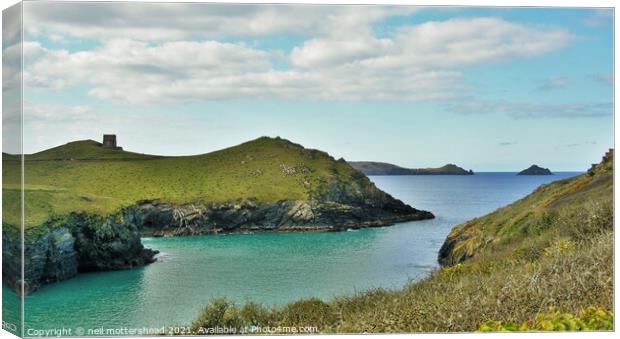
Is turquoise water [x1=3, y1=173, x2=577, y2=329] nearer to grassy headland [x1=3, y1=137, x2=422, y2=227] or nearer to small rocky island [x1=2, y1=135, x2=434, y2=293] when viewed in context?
small rocky island [x1=2, y1=135, x2=434, y2=293]

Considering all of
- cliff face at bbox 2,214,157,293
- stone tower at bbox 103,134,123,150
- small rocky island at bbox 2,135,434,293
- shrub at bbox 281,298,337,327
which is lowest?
shrub at bbox 281,298,337,327

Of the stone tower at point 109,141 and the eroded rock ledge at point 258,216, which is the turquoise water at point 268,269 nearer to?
the eroded rock ledge at point 258,216

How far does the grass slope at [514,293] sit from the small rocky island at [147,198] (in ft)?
10.8

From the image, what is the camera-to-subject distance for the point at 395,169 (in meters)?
15.0

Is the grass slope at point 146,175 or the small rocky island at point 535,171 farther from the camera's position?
the small rocky island at point 535,171

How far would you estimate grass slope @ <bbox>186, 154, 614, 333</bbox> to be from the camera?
10.1 meters

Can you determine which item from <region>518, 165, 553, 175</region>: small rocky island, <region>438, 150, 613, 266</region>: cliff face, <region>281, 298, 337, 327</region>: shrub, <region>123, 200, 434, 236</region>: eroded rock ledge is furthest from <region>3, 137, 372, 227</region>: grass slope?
<region>518, 165, 553, 175</region>: small rocky island

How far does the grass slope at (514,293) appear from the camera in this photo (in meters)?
10.1

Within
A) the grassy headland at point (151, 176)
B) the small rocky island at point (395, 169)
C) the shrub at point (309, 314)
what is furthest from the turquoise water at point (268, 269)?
the grassy headland at point (151, 176)

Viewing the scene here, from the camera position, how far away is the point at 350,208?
68.4 ft

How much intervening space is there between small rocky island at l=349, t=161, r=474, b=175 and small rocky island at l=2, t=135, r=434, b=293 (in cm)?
39

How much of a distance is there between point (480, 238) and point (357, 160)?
4468 mm

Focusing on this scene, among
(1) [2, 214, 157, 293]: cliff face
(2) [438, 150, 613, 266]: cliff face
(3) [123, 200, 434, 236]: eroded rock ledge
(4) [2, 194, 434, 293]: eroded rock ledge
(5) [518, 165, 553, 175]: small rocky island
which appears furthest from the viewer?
(3) [123, 200, 434, 236]: eroded rock ledge

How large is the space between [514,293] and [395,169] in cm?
525
